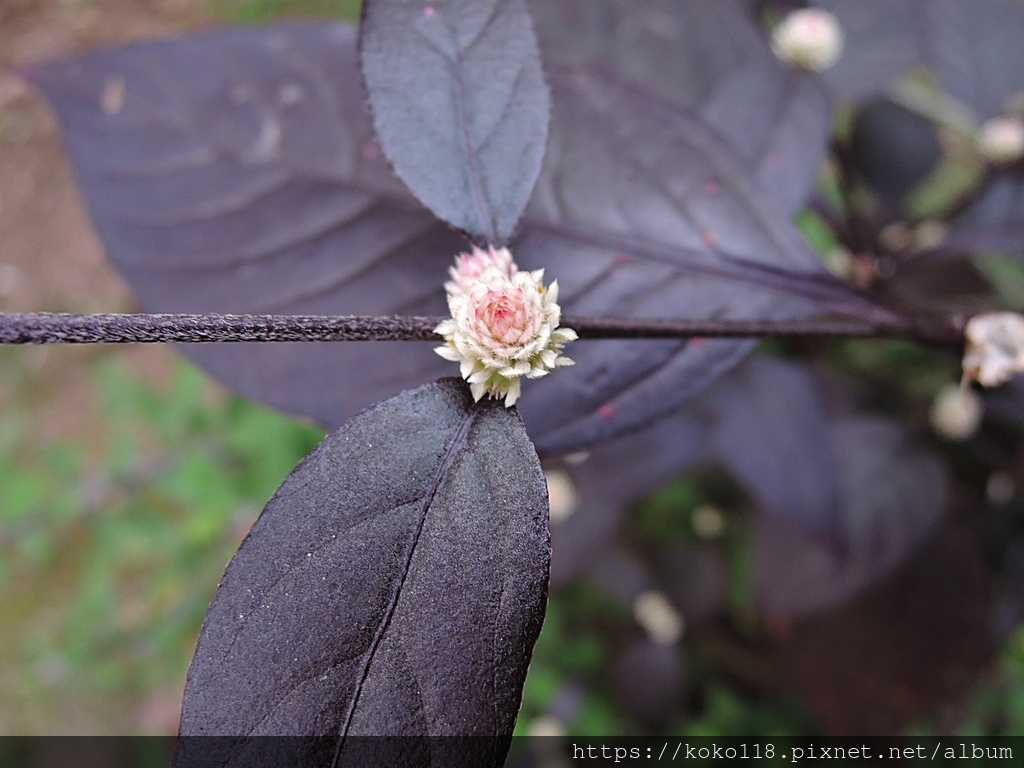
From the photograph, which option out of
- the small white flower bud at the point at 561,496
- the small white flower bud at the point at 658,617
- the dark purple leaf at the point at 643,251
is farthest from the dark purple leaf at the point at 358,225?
the small white flower bud at the point at 658,617

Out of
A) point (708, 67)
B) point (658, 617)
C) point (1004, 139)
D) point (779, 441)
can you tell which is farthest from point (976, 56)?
point (658, 617)

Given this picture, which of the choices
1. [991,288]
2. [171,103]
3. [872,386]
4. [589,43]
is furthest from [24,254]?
[991,288]

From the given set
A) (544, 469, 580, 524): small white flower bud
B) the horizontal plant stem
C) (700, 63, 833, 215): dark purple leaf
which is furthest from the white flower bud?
(544, 469, 580, 524): small white flower bud

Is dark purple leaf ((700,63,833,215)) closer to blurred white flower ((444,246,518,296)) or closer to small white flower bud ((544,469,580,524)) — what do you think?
blurred white flower ((444,246,518,296))

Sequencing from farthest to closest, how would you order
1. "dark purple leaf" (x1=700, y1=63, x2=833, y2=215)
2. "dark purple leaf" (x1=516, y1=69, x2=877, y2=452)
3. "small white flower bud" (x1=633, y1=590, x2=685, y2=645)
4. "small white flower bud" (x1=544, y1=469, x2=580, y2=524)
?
"small white flower bud" (x1=633, y1=590, x2=685, y2=645)
"small white flower bud" (x1=544, y1=469, x2=580, y2=524)
"dark purple leaf" (x1=700, y1=63, x2=833, y2=215)
"dark purple leaf" (x1=516, y1=69, x2=877, y2=452)

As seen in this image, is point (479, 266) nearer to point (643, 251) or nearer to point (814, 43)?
point (643, 251)
